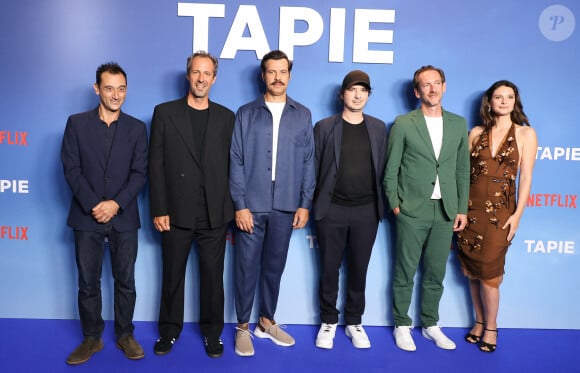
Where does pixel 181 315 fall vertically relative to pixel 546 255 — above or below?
below

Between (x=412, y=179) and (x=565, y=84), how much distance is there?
4.81ft

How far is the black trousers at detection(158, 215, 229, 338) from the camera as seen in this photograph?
10.3ft

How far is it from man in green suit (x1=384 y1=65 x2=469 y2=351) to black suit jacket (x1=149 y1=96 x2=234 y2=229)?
1.16 metres

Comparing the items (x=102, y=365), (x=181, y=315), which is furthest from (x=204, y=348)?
(x=102, y=365)

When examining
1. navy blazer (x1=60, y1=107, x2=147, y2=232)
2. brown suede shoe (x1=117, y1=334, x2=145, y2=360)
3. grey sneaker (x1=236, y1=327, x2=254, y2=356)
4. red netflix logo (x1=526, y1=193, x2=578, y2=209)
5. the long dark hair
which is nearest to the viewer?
navy blazer (x1=60, y1=107, x2=147, y2=232)

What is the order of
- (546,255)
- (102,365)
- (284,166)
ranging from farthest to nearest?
(546,255), (284,166), (102,365)

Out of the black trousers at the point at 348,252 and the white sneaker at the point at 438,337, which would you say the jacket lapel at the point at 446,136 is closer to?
the black trousers at the point at 348,252

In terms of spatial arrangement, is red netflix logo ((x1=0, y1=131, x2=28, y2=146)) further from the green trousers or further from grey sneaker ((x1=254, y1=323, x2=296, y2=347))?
the green trousers

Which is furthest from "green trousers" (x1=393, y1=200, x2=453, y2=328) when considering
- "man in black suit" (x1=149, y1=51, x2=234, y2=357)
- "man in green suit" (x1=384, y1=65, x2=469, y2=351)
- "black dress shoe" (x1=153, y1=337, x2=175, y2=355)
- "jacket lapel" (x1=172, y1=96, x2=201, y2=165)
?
"black dress shoe" (x1=153, y1=337, x2=175, y2=355)

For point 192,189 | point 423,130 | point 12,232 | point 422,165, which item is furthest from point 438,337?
point 12,232

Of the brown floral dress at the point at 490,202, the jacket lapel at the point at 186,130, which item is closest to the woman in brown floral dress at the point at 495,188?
the brown floral dress at the point at 490,202

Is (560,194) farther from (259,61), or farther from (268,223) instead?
(259,61)

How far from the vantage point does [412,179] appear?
3.30 m

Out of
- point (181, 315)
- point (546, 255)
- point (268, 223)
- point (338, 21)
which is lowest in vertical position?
point (181, 315)
